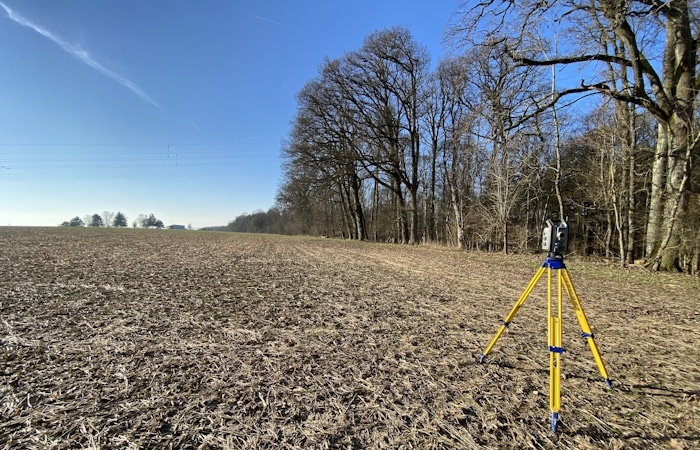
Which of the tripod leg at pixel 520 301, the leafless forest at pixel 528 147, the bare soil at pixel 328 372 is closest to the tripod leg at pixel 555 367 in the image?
the bare soil at pixel 328 372

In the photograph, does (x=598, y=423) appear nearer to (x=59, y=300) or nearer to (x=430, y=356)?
(x=430, y=356)

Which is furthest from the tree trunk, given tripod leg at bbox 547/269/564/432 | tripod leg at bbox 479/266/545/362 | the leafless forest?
tripod leg at bbox 547/269/564/432

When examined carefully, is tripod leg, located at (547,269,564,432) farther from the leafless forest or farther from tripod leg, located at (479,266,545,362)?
the leafless forest

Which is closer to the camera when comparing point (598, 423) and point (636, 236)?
point (598, 423)

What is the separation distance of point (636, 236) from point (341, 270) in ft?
54.2

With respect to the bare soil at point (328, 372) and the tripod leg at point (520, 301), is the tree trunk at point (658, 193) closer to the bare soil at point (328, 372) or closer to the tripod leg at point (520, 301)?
the bare soil at point (328, 372)

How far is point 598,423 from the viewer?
2678 mm

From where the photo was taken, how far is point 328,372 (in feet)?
11.5

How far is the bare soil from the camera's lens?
98.6 inches

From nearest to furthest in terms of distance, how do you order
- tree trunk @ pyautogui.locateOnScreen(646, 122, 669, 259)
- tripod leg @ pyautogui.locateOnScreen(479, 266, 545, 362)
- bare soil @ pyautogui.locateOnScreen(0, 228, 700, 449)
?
bare soil @ pyautogui.locateOnScreen(0, 228, 700, 449) → tripod leg @ pyautogui.locateOnScreen(479, 266, 545, 362) → tree trunk @ pyautogui.locateOnScreen(646, 122, 669, 259)

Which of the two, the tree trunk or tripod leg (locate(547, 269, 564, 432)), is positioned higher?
the tree trunk

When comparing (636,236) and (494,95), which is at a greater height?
(494,95)

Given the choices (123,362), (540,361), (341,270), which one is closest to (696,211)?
(540,361)

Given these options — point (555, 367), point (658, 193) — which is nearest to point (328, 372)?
point (555, 367)
